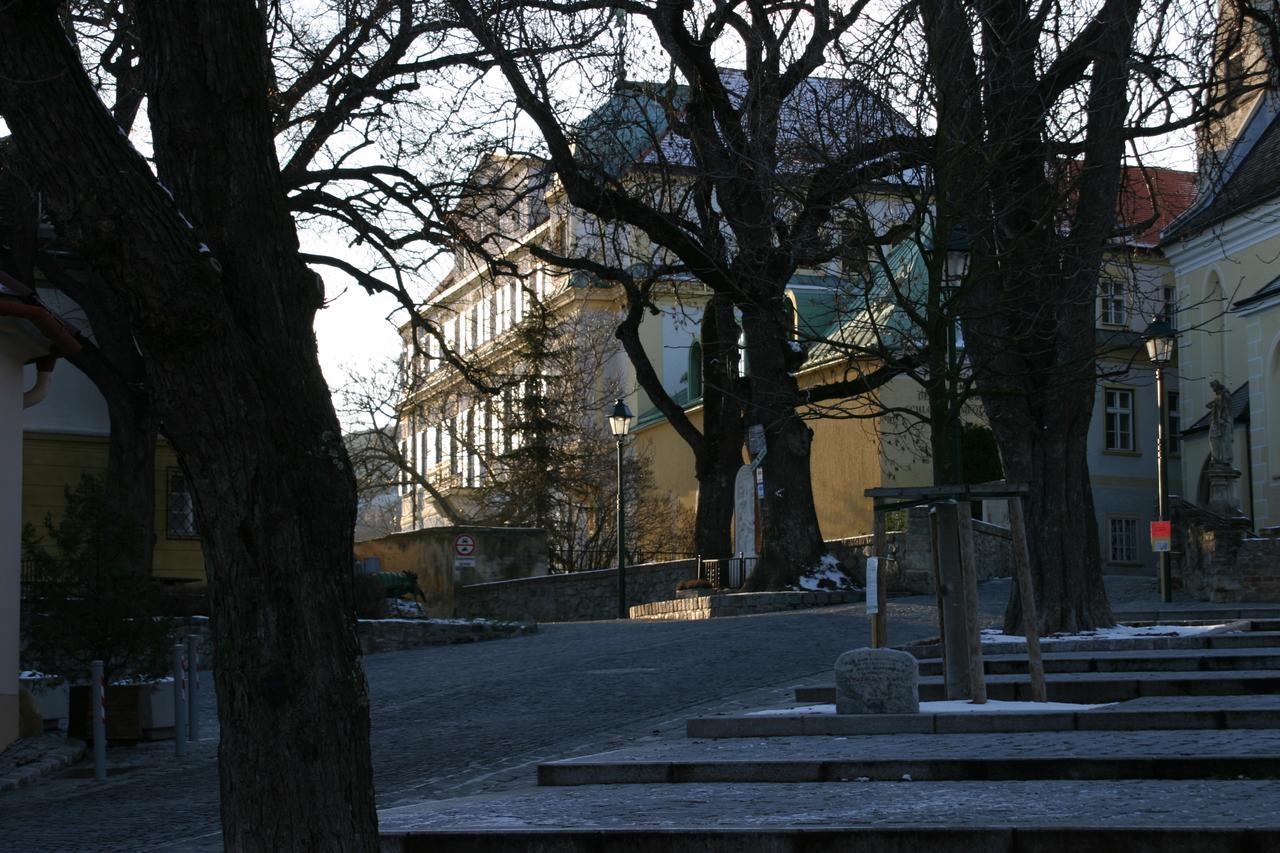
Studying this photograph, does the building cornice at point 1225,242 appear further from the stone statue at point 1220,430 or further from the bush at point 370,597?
the bush at point 370,597

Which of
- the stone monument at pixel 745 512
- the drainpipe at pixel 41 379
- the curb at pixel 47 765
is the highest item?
the drainpipe at pixel 41 379

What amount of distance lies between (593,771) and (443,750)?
3.50 metres

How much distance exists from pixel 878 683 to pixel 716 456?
2039 centimetres

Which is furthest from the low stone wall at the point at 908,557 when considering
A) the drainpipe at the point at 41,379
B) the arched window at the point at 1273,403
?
the drainpipe at the point at 41,379

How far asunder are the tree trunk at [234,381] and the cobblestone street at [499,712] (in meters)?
3.87

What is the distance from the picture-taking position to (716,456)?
32.1 m

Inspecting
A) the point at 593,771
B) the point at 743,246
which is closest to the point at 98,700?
the point at 593,771

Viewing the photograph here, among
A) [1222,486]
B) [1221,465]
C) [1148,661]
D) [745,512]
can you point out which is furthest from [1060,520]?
[745,512]

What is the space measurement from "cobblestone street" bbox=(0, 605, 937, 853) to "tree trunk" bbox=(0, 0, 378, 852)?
387 cm

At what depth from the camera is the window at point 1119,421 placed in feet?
165

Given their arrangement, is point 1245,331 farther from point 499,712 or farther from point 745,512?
point 499,712

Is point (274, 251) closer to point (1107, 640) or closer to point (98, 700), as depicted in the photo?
point (98, 700)

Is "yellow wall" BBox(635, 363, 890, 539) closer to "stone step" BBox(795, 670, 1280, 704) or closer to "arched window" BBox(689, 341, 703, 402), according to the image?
A: "arched window" BBox(689, 341, 703, 402)

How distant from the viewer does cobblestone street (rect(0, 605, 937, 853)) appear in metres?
11.1
